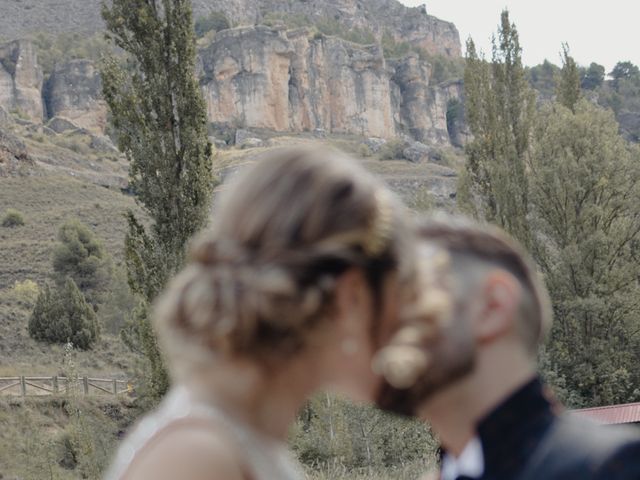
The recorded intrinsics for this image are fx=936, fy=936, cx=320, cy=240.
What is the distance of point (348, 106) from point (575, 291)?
69.1 meters

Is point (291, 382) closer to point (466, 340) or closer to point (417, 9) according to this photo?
point (466, 340)

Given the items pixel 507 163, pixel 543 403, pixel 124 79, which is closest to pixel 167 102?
pixel 124 79

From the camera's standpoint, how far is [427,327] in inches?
47.2

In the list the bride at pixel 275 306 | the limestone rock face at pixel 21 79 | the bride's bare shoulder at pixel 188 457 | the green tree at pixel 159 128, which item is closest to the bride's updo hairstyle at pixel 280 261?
the bride at pixel 275 306

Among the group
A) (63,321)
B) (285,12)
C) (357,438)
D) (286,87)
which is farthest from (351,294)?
(285,12)

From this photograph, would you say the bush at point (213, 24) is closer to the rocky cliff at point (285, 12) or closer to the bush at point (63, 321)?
the rocky cliff at point (285, 12)

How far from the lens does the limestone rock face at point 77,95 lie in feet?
263

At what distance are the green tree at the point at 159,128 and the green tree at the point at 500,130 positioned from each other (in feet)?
32.0

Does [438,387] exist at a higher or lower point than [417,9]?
lower

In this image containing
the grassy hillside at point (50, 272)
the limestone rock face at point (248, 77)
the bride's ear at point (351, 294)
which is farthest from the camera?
the limestone rock face at point (248, 77)

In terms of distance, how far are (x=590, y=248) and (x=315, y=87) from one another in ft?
226

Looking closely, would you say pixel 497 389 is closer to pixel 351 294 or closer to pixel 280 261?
pixel 351 294

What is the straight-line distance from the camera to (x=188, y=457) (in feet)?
3.44

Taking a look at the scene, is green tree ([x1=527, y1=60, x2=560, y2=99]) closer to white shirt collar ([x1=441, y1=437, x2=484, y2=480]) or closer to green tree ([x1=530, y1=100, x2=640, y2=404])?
green tree ([x1=530, y1=100, x2=640, y2=404])
